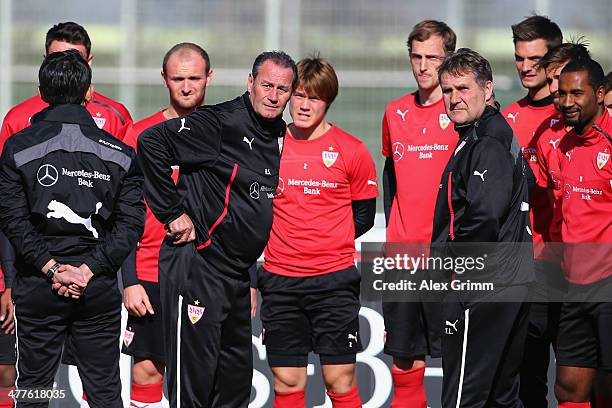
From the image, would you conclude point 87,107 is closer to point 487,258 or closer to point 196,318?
point 196,318

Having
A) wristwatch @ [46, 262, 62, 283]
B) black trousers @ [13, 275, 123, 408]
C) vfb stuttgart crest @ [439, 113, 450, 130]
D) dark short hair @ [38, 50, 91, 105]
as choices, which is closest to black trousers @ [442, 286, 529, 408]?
vfb stuttgart crest @ [439, 113, 450, 130]

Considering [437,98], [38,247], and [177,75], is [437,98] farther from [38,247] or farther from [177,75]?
[38,247]

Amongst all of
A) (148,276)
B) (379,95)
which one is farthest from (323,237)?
(379,95)

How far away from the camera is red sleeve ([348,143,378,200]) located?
19.4 ft

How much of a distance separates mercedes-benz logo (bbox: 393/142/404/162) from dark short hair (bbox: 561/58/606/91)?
88cm

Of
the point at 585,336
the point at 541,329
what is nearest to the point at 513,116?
the point at 541,329

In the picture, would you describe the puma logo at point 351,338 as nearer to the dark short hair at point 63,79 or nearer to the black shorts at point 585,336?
the black shorts at point 585,336

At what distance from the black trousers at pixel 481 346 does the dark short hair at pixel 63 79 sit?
1.81 m

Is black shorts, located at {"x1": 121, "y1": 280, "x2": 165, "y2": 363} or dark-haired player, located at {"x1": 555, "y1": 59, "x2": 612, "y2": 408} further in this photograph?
black shorts, located at {"x1": 121, "y1": 280, "x2": 165, "y2": 363}

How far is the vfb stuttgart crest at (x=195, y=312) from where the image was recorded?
5.11m

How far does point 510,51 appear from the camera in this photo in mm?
7703

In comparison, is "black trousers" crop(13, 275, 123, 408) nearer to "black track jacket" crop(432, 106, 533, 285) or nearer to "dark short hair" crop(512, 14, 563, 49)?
"black track jacket" crop(432, 106, 533, 285)

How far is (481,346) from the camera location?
4977mm

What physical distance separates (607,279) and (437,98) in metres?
1.24
